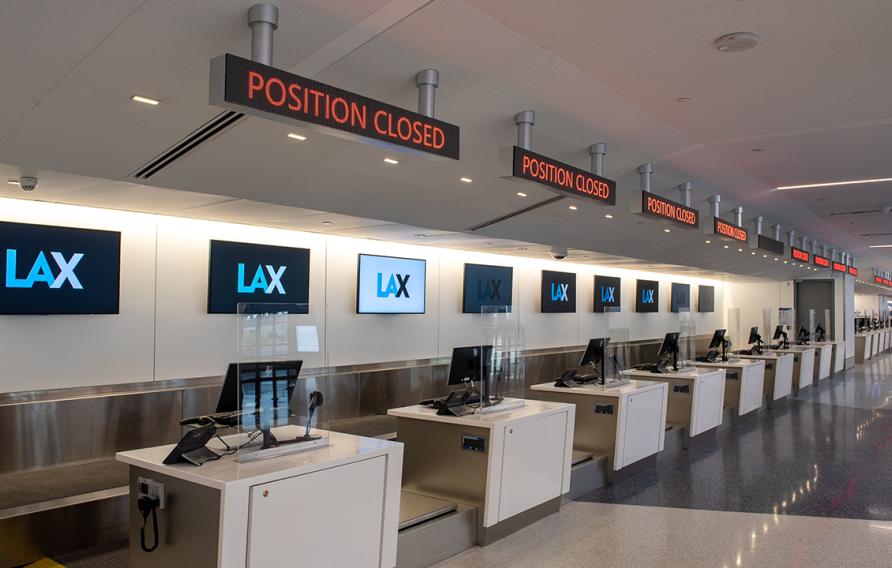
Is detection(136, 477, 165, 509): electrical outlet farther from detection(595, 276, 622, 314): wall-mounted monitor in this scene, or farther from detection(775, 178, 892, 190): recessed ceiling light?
detection(595, 276, 622, 314): wall-mounted monitor

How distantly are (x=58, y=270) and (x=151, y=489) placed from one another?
126 inches

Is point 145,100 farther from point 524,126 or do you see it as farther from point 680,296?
point 680,296

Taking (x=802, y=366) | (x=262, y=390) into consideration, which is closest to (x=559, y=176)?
(x=262, y=390)

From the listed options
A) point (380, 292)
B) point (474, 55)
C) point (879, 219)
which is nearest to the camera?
point (474, 55)

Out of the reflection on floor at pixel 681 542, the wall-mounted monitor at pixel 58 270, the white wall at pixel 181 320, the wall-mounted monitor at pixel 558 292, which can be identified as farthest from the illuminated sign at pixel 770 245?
the wall-mounted monitor at pixel 58 270

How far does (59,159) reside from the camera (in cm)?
440

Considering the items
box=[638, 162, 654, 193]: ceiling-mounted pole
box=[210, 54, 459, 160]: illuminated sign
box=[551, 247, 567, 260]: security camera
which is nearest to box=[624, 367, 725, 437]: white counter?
box=[551, 247, 567, 260]: security camera

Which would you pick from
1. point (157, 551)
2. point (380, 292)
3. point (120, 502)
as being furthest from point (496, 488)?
point (380, 292)

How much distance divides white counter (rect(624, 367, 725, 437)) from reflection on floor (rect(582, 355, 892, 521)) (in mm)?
357

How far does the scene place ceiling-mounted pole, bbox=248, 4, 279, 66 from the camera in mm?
3203

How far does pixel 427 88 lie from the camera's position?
4.26 meters

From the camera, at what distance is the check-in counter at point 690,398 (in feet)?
29.2

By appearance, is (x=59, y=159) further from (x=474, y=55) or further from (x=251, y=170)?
(x=474, y=55)

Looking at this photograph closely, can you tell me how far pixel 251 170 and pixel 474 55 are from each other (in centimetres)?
211
